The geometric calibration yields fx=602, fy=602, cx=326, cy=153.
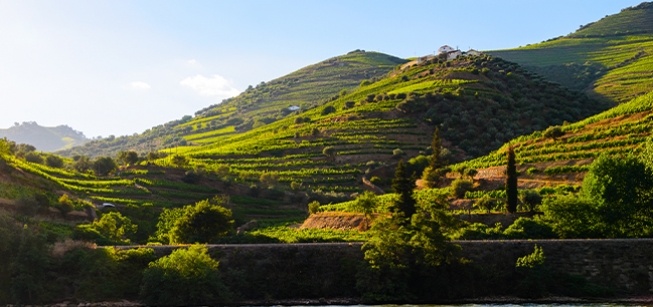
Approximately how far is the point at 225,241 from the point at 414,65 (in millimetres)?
137430

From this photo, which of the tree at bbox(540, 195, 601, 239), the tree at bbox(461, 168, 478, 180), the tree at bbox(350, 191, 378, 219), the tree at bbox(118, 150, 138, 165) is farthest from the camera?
the tree at bbox(118, 150, 138, 165)

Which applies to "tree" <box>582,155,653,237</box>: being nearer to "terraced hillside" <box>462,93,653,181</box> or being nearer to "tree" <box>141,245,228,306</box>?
"terraced hillside" <box>462,93,653,181</box>

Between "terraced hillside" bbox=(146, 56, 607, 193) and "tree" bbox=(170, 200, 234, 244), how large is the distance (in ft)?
124

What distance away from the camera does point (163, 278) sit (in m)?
47.8

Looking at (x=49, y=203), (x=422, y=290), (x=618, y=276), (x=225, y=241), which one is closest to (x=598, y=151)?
(x=618, y=276)

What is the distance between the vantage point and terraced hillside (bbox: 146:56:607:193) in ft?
365

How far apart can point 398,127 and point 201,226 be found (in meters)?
67.9

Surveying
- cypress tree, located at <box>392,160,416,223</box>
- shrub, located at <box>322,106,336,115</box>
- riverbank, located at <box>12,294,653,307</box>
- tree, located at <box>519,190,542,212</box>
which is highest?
shrub, located at <box>322,106,336,115</box>

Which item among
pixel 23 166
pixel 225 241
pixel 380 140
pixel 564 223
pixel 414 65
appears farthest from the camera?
pixel 414 65

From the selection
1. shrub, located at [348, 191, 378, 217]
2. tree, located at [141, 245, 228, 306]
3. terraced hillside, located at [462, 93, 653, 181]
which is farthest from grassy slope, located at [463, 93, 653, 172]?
tree, located at [141, 245, 228, 306]

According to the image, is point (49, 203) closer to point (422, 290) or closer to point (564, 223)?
point (422, 290)

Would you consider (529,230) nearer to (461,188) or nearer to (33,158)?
(461,188)

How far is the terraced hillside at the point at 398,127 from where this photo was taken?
11138cm

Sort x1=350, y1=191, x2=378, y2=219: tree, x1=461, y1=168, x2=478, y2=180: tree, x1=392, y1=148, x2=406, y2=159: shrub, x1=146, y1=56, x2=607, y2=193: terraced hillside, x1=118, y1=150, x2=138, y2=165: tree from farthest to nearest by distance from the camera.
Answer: x1=118, y1=150, x2=138, y2=165: tree, x1=146, y1=56, x2=607, y2=193: terraced hillside, x1=392, y1=148, x2=406, y2=159: shrub, x1=461, y1=168, x2=478, y2=180: tree, x1=350, y1=191, x2=378, y2=219: tree
